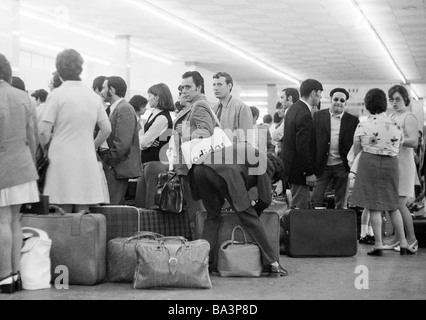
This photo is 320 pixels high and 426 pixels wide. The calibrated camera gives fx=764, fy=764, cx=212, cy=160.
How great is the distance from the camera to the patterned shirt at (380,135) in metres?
6.54

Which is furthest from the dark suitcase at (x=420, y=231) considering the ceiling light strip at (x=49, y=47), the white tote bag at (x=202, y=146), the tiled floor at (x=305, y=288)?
the ceiling light strip at (x=49, y=47)

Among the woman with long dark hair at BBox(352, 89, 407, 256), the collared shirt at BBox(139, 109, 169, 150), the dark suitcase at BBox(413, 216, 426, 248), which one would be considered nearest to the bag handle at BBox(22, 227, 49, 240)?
the collared shirt at BBox(139, 109, 169, 150)

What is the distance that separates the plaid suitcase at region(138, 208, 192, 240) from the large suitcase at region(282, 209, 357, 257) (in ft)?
3.28

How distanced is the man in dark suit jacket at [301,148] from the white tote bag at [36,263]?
277 cm

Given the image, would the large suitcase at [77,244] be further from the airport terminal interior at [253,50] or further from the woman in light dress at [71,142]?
the woman in light dress at [71,142]

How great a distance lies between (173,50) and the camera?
18953 millimetres

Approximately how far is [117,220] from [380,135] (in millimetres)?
2446

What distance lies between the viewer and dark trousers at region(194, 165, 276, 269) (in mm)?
5258

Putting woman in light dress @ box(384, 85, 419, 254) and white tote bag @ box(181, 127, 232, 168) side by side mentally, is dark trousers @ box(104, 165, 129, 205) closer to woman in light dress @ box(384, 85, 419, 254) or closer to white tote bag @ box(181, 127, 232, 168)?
white tote bag @ box(181, 127, 232, 168)

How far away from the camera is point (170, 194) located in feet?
18.8

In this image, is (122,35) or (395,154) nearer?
(395,154)
